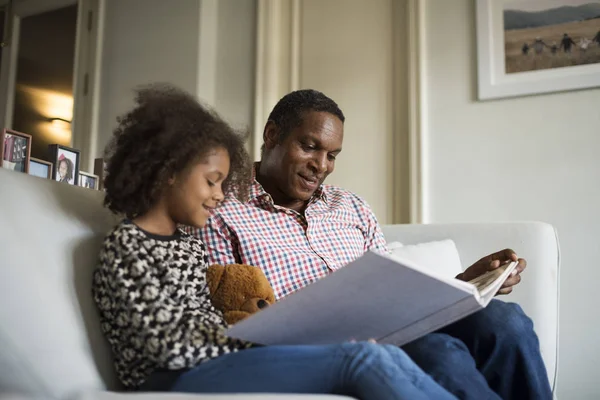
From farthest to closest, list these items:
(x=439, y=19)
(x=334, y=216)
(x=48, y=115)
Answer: (x=48, y=115)
(x=439, y=19)
(x=334, y=216)

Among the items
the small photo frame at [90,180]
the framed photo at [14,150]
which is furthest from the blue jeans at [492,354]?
the small photo frame at [90,180]

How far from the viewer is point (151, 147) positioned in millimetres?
952

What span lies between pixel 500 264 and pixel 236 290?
59cm

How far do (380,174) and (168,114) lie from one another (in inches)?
60.3

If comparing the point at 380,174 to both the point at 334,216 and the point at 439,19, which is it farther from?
the point at 334,216

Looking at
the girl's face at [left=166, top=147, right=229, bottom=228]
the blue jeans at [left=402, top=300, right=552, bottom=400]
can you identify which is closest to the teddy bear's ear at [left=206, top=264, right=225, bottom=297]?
the girl's face at [left=166, top=147, right=229, bottom=228]

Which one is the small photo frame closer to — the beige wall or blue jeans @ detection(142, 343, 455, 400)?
the beige wall

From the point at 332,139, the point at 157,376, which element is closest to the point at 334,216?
the point at 332,139

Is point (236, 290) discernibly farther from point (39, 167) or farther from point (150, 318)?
point (39, 167)

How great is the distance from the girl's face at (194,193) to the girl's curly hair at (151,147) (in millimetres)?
15

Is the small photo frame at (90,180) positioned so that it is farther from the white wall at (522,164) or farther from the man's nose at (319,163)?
the white wall at (522,164)

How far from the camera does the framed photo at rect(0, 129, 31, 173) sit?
141 centimetres

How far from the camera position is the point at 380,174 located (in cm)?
239

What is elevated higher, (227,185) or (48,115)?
(48,115)
